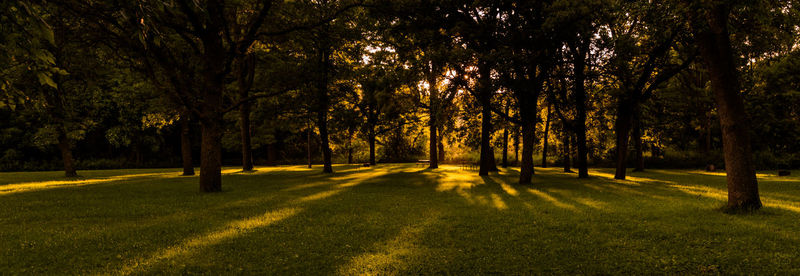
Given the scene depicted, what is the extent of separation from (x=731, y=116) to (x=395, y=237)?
10808mm

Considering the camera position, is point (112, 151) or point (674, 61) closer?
point (674, 61)

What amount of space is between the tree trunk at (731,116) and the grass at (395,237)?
2.09 feet

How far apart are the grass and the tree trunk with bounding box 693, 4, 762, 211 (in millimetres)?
637

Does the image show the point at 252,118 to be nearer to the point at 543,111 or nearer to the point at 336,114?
the point at 336,114

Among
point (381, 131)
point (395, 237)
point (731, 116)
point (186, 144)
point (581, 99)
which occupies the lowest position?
point (395, 237)

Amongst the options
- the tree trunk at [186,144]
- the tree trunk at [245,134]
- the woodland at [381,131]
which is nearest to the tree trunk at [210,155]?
the woodland at [381,131]

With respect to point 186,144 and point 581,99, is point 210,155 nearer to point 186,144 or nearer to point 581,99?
point 186,144

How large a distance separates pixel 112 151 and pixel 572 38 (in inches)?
2375

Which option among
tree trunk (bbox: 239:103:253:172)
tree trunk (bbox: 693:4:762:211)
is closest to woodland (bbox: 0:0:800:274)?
tree trunk (bbox: 693:4:762:211)

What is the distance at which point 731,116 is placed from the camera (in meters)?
10.6

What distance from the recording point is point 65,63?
19719 mm

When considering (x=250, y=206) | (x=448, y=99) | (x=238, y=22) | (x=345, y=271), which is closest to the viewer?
(x=345, y=271)

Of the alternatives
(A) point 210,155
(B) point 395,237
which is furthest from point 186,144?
(B) point 395,237

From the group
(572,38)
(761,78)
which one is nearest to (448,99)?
(572,38)
